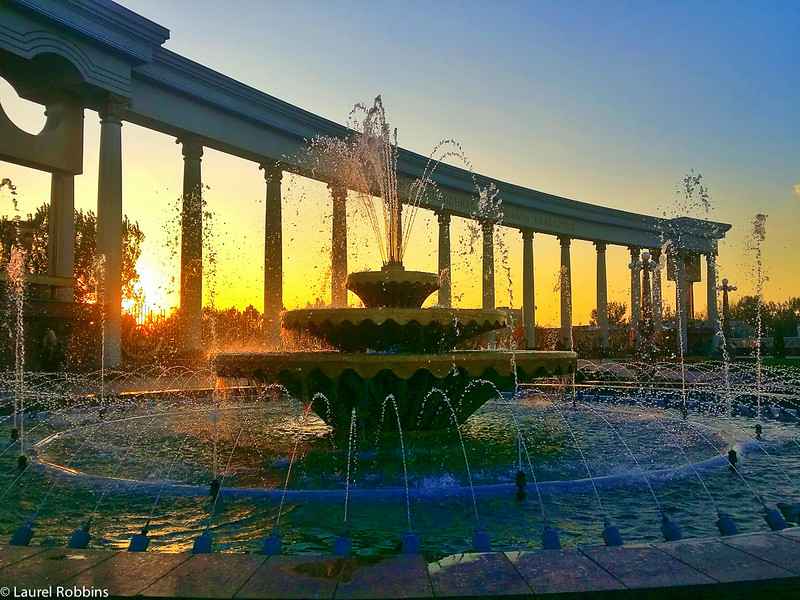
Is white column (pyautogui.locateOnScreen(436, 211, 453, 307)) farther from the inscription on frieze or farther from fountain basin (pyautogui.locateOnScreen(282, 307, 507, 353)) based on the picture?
fountain basin (pyautogui.locateOnScreen(282, 307, 507, 353))

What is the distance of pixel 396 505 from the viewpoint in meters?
6.39

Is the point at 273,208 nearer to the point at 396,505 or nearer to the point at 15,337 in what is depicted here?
the point at 15,337

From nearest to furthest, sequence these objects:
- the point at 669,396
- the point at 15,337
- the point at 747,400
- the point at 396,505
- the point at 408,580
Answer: the point at 408,580 < the point at 396,505 < the point at 747,400 < the point at 669,396 < the point at 15,337

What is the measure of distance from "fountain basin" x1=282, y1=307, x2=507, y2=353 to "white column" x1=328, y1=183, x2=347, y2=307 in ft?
77.7

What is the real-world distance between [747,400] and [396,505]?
13076 millimetres

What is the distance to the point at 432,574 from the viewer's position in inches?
143

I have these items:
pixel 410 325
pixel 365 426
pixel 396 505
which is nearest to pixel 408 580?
pixel 396 505

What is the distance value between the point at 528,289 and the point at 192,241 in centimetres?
2740

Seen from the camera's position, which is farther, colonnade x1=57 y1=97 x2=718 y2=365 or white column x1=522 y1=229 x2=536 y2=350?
white column x1=522 y1=229 x2=536 y2=350

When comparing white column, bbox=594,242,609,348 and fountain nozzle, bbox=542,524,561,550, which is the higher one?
white column, bbox=594,242,609,348

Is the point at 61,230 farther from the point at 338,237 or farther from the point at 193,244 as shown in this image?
the point at 338,237

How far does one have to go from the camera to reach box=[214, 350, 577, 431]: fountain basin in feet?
26.0

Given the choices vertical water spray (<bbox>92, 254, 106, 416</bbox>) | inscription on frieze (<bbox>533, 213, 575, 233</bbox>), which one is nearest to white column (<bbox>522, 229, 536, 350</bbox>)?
inscription on frieze (<bbox>533, 213, 575, 233</bbox>)

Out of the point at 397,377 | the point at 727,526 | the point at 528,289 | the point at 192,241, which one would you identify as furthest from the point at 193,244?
the point at 528,289
